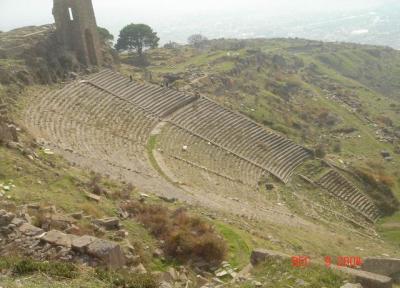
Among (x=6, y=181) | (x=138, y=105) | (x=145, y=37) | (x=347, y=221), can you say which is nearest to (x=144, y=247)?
(x=6, y=181)

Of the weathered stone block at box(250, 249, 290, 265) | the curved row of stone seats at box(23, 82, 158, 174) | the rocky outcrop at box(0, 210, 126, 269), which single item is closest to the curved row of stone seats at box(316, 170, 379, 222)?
the curved row of stone seats at box(23, 82, 158, 174)

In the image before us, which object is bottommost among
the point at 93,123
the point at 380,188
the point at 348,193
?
the point at 380,188

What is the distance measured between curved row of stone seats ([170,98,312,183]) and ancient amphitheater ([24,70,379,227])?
77 mm

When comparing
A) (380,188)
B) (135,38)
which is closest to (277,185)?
(380,188)

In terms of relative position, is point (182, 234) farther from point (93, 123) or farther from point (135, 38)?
point (135, 38)

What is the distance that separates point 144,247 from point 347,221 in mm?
17755

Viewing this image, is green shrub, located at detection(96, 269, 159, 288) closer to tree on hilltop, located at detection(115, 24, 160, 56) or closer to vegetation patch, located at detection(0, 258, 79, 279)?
vegetation patch, located at detection(0, 258, 79, 279)

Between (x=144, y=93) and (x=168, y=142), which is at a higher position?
→ (x=144, y=93)

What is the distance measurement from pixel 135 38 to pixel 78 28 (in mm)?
17136

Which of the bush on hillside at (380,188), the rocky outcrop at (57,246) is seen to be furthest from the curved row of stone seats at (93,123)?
the bush on hillside at (380,188)

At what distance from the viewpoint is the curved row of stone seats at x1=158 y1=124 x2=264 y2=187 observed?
88.7 feet

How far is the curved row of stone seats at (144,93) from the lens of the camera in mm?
31328

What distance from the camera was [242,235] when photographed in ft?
46.0

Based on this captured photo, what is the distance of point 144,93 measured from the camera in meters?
32.6
